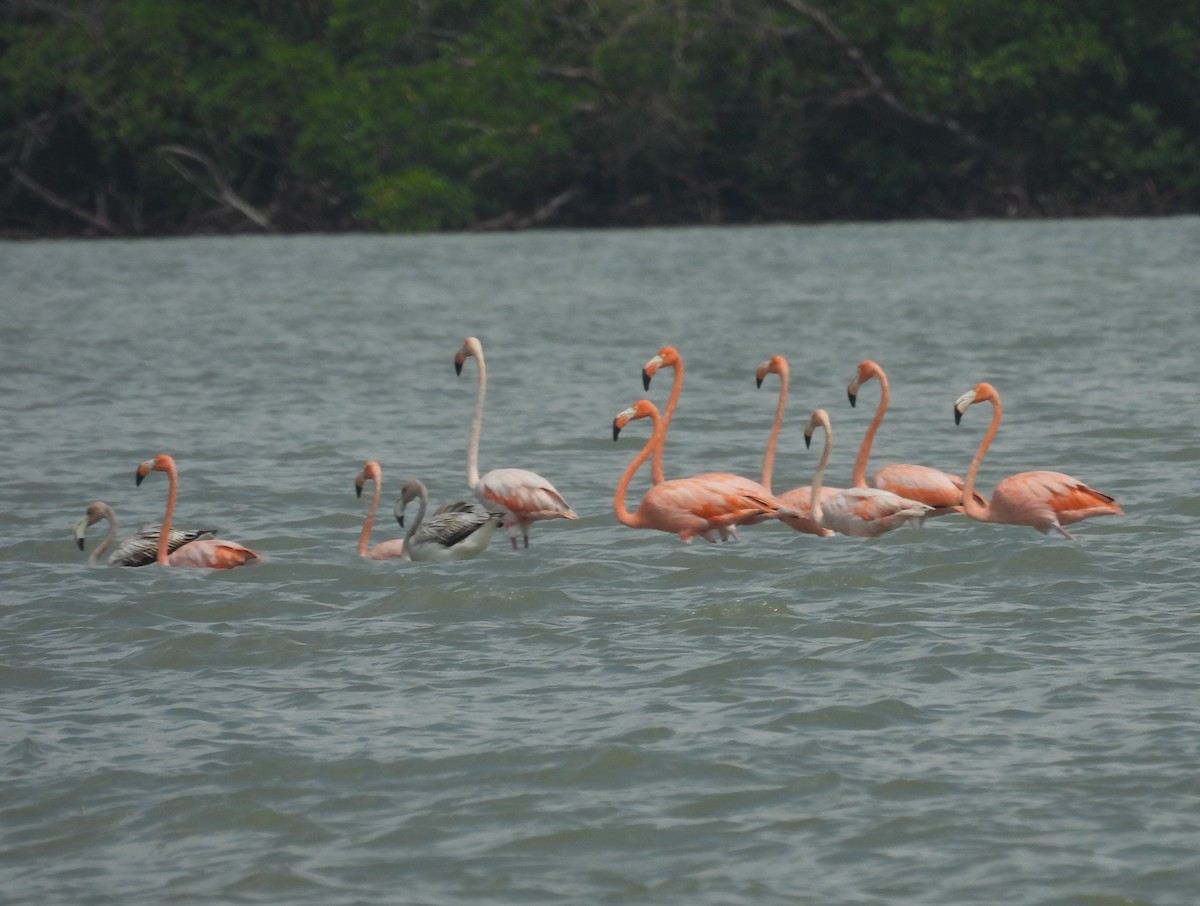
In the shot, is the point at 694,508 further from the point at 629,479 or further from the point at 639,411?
the point at 639,411

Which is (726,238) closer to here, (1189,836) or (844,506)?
(844,506)

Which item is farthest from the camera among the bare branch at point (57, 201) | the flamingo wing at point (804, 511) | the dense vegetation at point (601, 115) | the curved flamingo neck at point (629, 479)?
the bare branch at point (57, 201)

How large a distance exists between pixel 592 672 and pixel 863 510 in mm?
2431

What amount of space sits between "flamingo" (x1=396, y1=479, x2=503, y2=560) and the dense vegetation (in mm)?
30276

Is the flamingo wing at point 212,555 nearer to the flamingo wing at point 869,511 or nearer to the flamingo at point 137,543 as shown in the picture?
the flamingo at point 137,543

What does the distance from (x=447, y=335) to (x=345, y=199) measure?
69.0ft

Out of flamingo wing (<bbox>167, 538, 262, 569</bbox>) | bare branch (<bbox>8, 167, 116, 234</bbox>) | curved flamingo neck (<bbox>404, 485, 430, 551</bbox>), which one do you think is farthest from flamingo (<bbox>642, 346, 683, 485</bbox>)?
bare branch (<bbox>8, 167, 116, 234</bbox>)

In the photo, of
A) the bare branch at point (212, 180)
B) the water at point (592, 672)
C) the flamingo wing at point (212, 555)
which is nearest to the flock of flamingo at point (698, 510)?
the flamingo wing at point (212, 555)

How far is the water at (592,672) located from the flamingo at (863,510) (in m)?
0.12

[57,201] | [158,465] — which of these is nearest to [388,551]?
[158,465]

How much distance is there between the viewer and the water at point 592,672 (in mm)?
5289

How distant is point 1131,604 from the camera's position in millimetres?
7824

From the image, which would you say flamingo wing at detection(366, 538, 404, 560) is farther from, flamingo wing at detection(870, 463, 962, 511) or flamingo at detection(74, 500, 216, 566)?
flamingo wing at detection(870, 463, 962, 511)

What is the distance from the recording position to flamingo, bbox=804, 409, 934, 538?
9.07 meters
